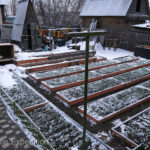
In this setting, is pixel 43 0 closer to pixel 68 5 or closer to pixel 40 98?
pixel 68 5

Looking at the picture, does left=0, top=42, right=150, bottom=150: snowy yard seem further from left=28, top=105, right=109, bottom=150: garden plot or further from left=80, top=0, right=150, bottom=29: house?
left=80, top=0, right=150, bottom=29: house

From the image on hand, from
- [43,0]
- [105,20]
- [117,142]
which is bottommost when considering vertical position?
[117,142]

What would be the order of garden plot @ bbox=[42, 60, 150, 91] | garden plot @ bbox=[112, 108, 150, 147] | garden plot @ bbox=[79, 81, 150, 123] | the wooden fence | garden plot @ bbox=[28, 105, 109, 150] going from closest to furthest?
garden plot @ bbox=[28, 105, 109, 150]
garden plot @ bbox=[112, 108, 150, 147]
garden plot @ bbox=[79, 81, 150, 123]
garden plot @ bbox=[42, 60, 150, 91]
the wooden fence

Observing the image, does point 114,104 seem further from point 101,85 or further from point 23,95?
point 23,95

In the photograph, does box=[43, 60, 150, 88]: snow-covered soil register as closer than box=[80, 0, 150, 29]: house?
Yes

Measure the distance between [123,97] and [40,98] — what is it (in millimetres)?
2924

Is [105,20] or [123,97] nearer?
[123,97]

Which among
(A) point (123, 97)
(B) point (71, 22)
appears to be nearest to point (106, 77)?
(A) point (123, 97)

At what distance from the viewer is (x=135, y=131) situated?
12.1ft

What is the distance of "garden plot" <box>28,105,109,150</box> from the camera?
10.8 feet

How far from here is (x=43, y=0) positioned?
25797mm

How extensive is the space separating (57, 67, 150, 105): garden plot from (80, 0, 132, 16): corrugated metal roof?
10884 millimetres

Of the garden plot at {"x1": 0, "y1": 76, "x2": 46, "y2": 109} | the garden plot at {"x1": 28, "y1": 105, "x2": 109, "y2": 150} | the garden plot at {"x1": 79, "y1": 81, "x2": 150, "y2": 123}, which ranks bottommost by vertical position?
the garden plot at {"x1": 28, "y1": 105, "x2": 109, "y2": 150}

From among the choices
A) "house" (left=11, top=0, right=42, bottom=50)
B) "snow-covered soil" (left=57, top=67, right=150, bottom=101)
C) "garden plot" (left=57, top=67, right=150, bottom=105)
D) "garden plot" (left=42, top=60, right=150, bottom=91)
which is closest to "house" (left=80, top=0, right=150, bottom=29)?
"house" (left=11, top=0, right=42, bottom=50)
